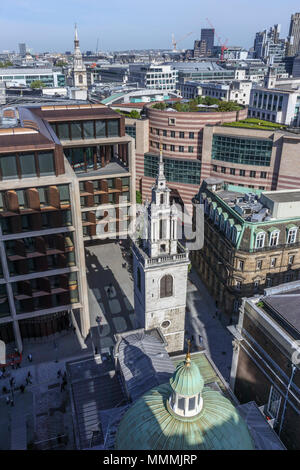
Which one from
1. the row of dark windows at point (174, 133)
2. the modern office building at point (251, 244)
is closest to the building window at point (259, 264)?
the modern office building at point (251, 244)

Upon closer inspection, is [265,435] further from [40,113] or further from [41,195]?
[40,113]

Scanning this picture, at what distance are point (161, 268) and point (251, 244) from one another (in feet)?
51.1

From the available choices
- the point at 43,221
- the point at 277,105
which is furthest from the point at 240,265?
the point at 277,105

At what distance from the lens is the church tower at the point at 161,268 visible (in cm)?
4547

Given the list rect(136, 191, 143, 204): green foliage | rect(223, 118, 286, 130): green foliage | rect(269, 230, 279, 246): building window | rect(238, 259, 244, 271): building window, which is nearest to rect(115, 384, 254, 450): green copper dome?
rect(238, 259, 244, 271): building window

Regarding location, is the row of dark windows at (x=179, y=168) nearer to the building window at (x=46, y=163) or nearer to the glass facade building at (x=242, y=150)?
the glass facade building at (x=242, y=150)

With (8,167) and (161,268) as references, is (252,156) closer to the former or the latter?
(161,268)

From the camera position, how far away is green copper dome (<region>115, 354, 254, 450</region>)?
25859mm

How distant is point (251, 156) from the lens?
83.7 m

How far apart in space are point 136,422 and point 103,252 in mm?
55485

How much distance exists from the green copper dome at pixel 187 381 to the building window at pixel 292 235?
116 feet

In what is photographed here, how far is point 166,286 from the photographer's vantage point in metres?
48.5

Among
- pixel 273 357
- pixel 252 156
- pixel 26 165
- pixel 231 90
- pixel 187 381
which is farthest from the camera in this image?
pixel 231 90

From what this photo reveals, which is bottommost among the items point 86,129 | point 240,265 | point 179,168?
point 240,265
